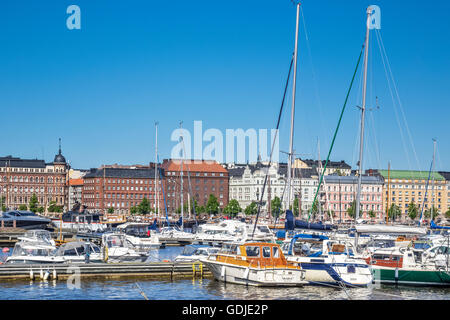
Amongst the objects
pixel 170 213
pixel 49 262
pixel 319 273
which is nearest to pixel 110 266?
pixel 49 262

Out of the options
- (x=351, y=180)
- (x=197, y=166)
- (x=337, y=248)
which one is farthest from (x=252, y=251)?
(x=197, y=166)

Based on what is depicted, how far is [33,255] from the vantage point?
37.1m

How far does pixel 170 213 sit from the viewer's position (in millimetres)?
162375

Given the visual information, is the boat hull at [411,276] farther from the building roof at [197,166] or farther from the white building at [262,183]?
the building roof at [197,166]

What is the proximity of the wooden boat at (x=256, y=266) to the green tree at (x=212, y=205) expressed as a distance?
124 meters

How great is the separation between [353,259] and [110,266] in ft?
41.1

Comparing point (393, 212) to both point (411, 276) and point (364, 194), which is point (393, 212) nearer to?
point (364, 194)

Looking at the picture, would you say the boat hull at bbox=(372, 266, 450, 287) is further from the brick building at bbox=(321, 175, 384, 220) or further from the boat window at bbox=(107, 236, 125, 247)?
the brick building at bbox=(321, 175, 384, 220)

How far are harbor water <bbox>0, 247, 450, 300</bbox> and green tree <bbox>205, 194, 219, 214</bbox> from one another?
123856 mm

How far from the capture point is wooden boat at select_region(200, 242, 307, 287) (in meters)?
29.0

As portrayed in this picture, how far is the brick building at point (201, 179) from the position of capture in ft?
549

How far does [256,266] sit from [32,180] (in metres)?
153

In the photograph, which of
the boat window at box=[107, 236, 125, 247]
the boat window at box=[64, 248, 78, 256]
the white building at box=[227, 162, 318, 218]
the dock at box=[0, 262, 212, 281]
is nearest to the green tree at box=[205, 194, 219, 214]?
the white building at box=[227, 162, 318, 218]

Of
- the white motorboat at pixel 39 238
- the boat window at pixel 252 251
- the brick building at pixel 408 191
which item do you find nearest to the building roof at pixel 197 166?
the brick building at pixel 408 191
